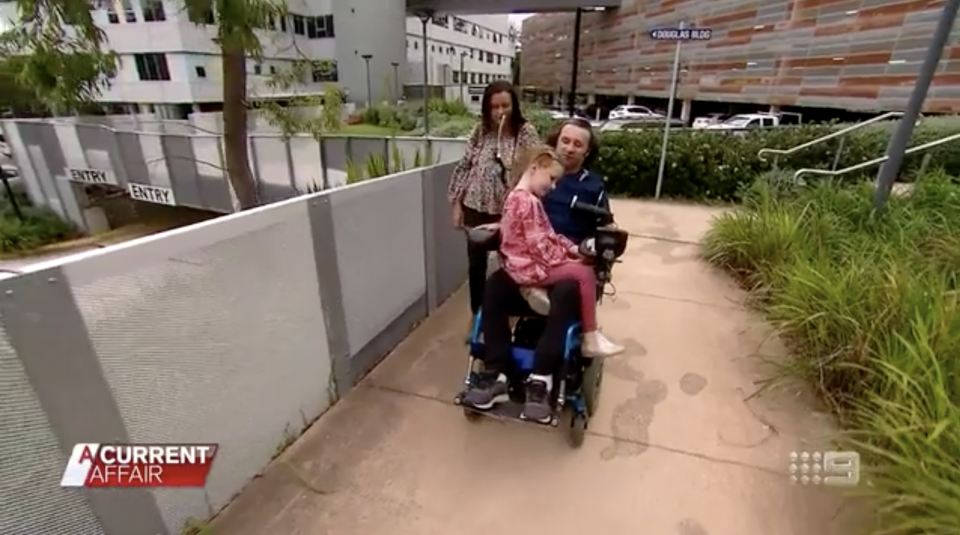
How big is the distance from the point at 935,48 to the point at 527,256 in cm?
310

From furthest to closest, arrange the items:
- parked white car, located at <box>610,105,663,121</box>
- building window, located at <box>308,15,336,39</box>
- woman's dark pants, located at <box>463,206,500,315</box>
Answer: building window, located at <box>308,15,336,39</box> → parked white car, located at <box>610,105,663,121</box> → woman's dark pants, located at <box>463,206,500,315</box>

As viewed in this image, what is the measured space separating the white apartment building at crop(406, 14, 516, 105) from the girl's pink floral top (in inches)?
842

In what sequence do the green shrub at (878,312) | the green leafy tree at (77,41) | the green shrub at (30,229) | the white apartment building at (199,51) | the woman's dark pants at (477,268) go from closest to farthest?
the green shrub at (878,312) < the woman's dark pants at (477,268) < the green leafy tree at (77,41) < the green shrub at (30,229) < the white apartment building at (199,51)

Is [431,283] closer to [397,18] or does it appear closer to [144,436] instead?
[144,436]

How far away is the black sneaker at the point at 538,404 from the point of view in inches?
72.1

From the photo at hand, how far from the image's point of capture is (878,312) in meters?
2.12

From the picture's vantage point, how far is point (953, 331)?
1.82 metres

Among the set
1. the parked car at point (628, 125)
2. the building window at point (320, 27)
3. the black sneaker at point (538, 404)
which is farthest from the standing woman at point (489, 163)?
the building window at point (320, 27)

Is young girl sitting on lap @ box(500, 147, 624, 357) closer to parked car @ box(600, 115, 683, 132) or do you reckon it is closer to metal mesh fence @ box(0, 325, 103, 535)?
metal mesh fence @ box(0, 325, 103, 535)

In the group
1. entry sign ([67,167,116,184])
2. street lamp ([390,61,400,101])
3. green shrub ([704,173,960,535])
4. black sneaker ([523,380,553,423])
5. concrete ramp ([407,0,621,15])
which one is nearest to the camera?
green shrub ([704,173,960,535])

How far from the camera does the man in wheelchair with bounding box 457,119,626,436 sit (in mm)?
1878

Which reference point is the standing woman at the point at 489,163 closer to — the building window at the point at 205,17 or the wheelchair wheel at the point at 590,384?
the wheelchair wheel at the point at 590,384

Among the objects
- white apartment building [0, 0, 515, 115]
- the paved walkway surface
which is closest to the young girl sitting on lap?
the paved walkway surface

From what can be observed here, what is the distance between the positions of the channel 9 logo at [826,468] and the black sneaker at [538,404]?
0.95m
